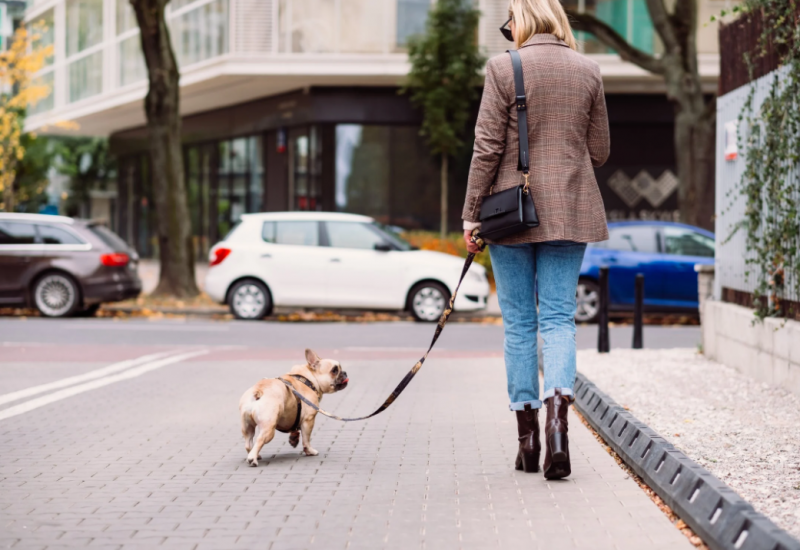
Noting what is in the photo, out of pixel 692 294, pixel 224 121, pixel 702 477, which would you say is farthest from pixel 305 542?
pixel 224 121

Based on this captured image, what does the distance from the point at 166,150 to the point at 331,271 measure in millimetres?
5588

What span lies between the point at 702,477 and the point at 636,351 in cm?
713

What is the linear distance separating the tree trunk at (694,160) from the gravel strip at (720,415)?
10981 millimetres

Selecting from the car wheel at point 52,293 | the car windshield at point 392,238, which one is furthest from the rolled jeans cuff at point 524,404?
the car wheel at point 52,293

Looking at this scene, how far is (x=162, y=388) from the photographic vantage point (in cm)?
922

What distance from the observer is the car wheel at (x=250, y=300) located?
17625 millimetres

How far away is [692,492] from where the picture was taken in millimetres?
4508

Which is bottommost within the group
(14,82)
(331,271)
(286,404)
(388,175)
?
(286,404)

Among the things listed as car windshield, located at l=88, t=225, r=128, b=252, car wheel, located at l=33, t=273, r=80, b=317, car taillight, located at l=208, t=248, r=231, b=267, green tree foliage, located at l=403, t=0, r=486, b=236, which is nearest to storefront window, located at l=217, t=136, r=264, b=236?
green tree foliage, located at l=403, t=0, r=486, b=236

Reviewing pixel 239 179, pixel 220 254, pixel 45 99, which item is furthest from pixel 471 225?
pixel 45 99

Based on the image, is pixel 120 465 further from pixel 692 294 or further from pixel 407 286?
pixel 692 294

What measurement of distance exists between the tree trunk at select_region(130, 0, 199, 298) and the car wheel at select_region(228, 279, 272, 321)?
3.62 metres

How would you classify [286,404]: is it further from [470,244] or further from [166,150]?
[166,150]

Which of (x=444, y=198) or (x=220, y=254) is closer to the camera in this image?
(x=220, y=254)
